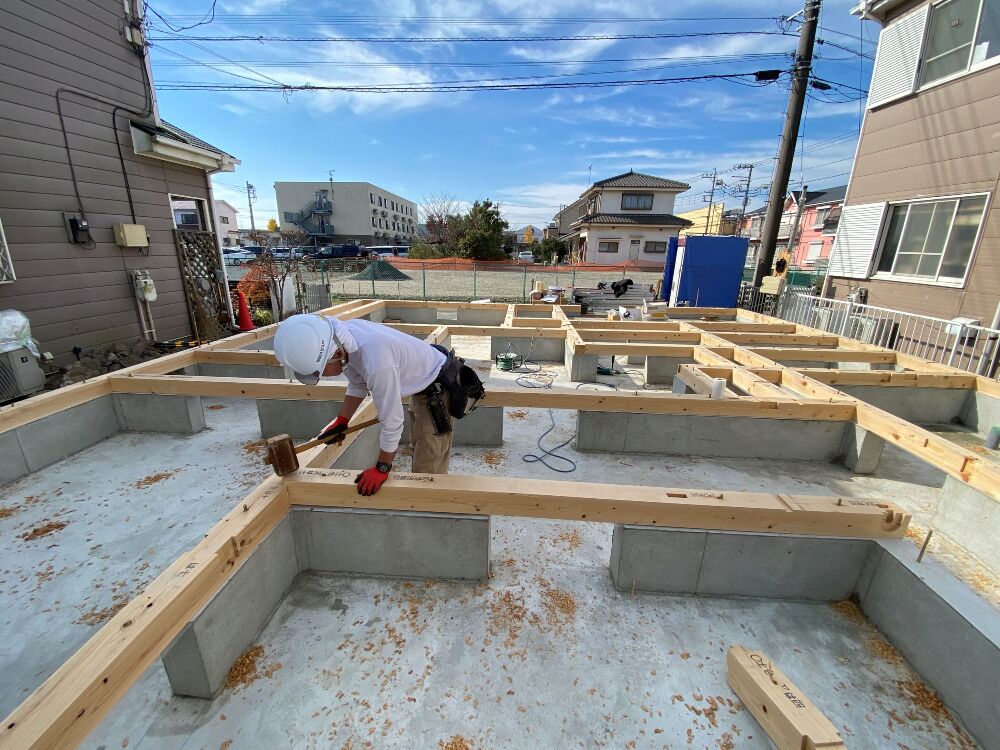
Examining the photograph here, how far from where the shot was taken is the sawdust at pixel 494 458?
416 centimetres

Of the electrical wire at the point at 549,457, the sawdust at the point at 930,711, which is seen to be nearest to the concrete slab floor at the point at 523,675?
the sawdust at the point at 930,711

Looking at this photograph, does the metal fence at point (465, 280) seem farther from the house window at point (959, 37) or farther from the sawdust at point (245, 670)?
the sawdust at point (245, 670)

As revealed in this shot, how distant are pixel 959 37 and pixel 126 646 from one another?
10859 millimetres

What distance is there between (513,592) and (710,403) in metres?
2.60

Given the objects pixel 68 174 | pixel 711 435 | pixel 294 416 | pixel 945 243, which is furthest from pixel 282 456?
pixel 945 243

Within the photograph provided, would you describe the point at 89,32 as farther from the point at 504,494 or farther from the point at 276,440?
the point at 504,494

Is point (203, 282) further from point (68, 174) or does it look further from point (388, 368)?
point (388, 368)

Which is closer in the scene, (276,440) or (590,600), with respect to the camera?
(276,440)

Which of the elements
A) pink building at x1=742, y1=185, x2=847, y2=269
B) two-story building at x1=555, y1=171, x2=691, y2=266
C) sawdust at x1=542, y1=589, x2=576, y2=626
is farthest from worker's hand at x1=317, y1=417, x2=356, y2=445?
pink building at x1=742, y1=185, x2=847, y2=269

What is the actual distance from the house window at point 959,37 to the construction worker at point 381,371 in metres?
8.64

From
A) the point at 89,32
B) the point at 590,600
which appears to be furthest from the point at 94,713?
the point at 89,32

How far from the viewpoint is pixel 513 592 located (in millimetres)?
2613

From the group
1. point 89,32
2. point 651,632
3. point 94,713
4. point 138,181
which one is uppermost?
point 89,32

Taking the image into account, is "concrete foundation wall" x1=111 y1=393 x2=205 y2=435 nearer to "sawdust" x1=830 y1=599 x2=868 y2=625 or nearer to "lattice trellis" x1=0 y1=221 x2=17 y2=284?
"lattice trellis" x1=0 y1=221 x2=17 y2=284
